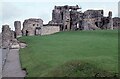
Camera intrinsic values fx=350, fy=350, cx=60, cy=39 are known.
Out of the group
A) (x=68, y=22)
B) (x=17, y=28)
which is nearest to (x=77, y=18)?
(x=68, y=22)

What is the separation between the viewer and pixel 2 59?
119 feet

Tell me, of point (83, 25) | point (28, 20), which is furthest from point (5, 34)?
point (83, 25)

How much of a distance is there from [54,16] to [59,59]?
47357 millimetres

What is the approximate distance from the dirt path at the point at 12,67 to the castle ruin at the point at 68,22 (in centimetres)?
2723

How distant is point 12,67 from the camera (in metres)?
31.9

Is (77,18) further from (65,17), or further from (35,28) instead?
(35,28)

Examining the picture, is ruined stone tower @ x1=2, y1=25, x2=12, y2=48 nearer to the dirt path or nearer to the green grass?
the green grass

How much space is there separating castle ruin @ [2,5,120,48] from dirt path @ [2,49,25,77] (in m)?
27.2

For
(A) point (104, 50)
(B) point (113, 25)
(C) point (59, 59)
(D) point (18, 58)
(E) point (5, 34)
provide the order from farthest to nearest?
(B) point (113, 25)
(E) point (5, 34)
(D) point (18, 58)
(A) point (104, 50)
(C) point (59, 59)

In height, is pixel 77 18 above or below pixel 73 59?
above

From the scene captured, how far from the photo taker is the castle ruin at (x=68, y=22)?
223 ft

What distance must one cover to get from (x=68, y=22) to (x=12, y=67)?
44776 millimetres

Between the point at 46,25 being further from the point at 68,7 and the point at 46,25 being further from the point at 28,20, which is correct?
the point at 68,7

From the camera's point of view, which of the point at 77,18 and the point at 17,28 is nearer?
the point at 17,28
